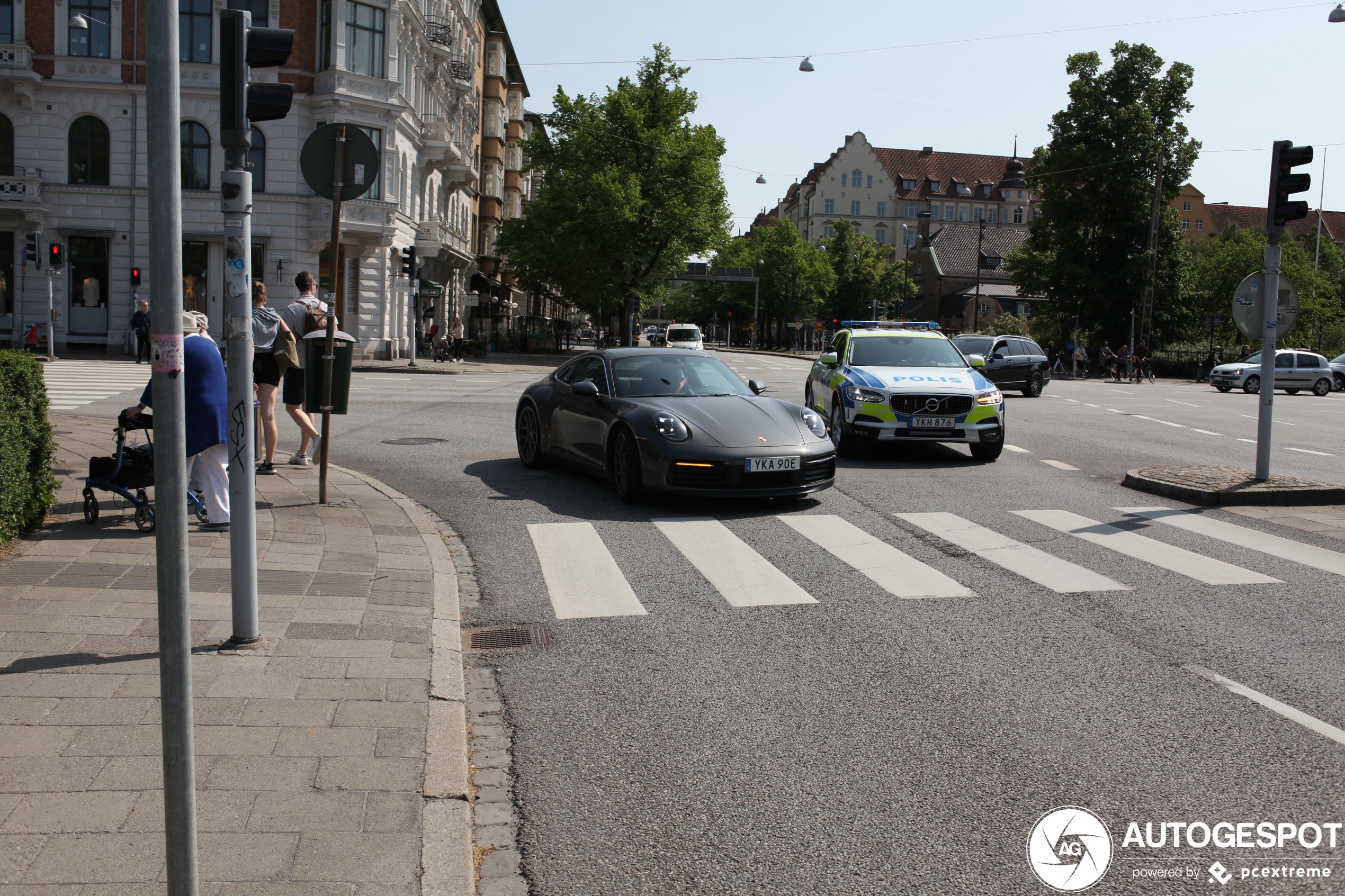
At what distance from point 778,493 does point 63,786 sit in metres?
6.86

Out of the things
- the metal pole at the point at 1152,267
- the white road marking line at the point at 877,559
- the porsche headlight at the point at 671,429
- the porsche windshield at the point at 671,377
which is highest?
the metal pole at the point at 1152,267

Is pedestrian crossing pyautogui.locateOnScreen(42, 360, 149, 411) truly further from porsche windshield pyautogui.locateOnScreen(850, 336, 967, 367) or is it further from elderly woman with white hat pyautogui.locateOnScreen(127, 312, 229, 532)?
porsche windshield pyautogui.locateOnScreen(850, 336, 967, 367)

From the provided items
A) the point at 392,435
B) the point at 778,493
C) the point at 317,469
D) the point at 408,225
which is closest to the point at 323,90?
the point at 408,225

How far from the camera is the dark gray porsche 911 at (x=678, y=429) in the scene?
9.70m

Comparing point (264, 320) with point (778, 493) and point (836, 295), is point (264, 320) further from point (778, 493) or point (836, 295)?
point (836, 295)

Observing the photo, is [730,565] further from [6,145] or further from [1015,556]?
[6,145]

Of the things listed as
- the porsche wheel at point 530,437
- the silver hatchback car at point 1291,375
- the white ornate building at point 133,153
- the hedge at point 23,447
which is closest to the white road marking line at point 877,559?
the porsche wheel at point 530,437

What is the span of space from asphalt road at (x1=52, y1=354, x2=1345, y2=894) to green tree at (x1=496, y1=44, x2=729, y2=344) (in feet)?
141

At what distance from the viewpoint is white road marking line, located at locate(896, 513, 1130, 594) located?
7.27 metres

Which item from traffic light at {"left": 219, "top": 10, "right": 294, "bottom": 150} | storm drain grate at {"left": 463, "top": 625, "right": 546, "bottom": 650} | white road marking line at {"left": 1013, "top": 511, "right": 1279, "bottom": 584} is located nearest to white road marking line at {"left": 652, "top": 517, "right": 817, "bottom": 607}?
storm drain grate at {"left": 463, "top": 625, "right": 546, "bottom": 650}

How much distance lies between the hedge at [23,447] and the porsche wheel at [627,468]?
4.37 m

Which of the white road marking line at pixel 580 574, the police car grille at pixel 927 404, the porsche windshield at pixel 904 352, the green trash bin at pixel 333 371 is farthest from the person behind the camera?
the porsche windshield at pixel 904 352

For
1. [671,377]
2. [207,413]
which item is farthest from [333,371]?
[671,377]

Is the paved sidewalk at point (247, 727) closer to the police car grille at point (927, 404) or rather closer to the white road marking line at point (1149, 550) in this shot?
the white road marking line at point (1149, 550)
